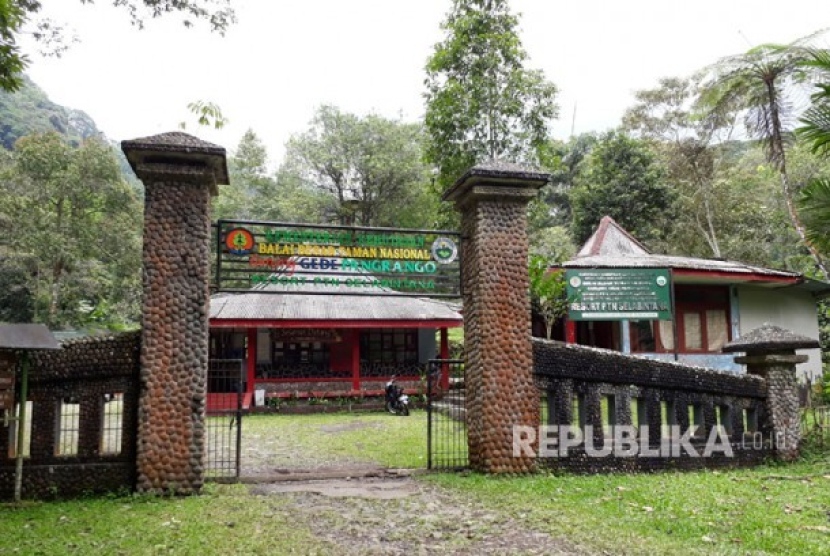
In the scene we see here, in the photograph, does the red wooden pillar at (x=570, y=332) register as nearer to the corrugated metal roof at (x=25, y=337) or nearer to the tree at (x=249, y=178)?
the corrugated metal roof at (x=25, y=337)

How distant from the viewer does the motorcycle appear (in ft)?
53.1

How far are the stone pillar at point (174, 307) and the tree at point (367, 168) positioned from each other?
23.9 meters

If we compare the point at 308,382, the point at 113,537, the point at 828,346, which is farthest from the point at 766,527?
the point at 828,346

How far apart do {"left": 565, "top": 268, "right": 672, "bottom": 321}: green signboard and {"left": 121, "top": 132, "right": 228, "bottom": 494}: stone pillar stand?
6.90 meters

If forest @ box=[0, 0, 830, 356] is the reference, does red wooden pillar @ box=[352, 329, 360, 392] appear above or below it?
below

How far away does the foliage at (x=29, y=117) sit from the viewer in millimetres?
53781

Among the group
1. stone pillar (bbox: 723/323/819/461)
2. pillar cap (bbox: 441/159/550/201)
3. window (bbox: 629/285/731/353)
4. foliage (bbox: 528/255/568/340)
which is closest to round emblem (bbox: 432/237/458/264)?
pillar cap (bbox: 441/159/550/201)

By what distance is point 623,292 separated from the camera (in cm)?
1148

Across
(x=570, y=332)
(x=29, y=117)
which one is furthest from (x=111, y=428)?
(x=29, y=117)

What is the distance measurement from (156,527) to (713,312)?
1625 centimetres

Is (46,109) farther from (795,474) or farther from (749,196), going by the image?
(795,474)

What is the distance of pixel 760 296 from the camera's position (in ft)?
58.4

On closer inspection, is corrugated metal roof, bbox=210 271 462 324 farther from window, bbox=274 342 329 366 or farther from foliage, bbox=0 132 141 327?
foliage, bbox=0 132 141 327

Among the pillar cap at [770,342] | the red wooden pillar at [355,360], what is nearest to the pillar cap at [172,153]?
the pillar cap at [770,342]
